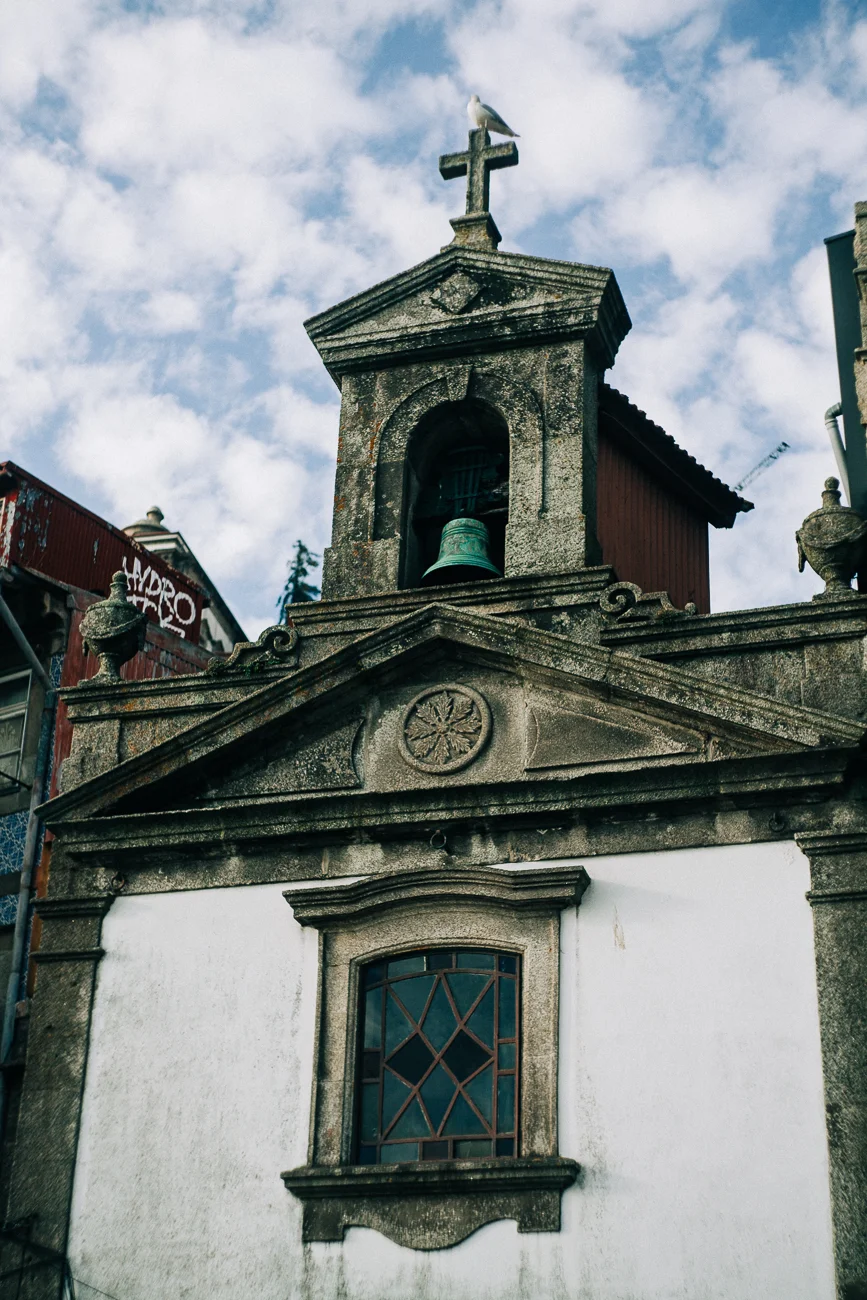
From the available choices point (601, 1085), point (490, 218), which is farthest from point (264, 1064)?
point (490, 218)

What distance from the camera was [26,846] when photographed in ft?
57.1

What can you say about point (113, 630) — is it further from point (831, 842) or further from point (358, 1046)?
point (831, 842)

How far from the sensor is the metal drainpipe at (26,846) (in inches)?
645

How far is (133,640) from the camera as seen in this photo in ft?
48.0

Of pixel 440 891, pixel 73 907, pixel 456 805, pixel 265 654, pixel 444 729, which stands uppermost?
pixel 265 654

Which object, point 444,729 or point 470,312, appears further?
point 470,312

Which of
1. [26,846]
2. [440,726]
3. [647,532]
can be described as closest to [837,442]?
[647,532]

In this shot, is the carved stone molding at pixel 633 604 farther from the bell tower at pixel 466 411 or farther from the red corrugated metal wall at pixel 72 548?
the red corrugated metal wall at pixel 72 548

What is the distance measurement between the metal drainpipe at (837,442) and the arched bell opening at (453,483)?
10.8ft

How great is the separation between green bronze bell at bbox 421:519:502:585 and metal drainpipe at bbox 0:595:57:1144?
421cm

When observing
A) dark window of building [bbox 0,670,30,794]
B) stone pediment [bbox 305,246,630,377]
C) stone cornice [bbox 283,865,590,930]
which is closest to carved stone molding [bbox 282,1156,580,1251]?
stone cornice [bbox 283,865,590,930]

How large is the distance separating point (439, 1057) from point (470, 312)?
635cm

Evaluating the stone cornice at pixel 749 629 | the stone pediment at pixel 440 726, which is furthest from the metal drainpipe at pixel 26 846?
the stone cornice at pixel 749 629

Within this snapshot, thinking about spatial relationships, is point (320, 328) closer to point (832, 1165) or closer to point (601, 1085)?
point (601, 1085)
